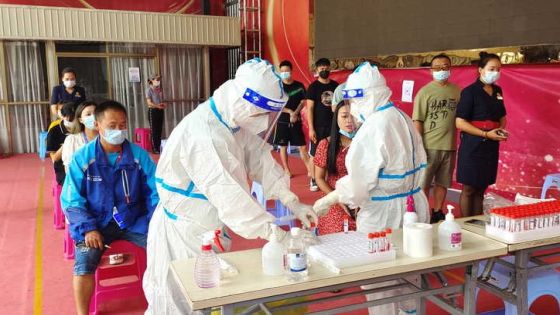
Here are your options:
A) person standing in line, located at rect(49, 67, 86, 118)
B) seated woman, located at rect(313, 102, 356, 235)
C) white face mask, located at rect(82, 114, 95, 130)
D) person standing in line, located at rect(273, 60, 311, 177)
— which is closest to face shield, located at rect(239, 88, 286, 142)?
seated woman, located at rect(313, 102, 356, 235)

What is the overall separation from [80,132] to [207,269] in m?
2.55

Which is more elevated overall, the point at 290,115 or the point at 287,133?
the point at 290,115

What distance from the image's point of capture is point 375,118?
2.28 m

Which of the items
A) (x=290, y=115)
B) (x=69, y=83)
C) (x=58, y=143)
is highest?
(x=69, y=83)

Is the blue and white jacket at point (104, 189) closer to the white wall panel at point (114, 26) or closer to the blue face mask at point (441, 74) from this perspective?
the blue face mask at point (441, 74)

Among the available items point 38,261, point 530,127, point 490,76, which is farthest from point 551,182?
point 38,261

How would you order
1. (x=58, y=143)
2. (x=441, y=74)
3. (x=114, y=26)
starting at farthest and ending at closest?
(x=114, y=26)
(x=58, y=143)
(x=441, y=74)

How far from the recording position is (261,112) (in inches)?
78.4

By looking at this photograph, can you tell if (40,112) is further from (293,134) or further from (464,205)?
(464,205)

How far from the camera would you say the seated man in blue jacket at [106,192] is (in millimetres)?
2668

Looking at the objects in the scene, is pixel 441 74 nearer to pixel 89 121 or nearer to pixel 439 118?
pixel 439 118

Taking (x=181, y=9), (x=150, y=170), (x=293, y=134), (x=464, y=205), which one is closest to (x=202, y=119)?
(x=150, y=170)

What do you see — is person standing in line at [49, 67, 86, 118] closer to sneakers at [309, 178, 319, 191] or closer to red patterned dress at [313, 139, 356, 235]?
sneakers at [309, 178, 319, 191]

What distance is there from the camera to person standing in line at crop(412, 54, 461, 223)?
403 cm
